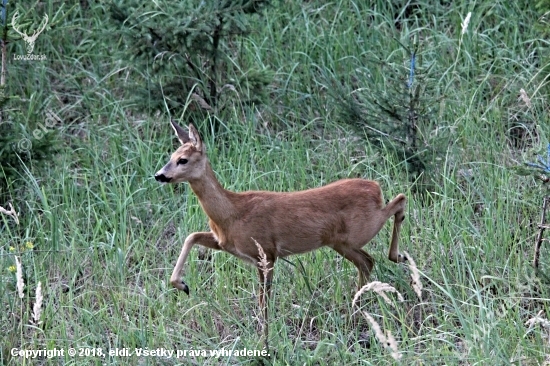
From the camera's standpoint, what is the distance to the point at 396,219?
6.97m

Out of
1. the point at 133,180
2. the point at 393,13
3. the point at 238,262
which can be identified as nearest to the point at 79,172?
the point at 133,180

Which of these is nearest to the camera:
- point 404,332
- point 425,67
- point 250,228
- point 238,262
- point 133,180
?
point 404,332

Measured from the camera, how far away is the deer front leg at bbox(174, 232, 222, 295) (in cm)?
627

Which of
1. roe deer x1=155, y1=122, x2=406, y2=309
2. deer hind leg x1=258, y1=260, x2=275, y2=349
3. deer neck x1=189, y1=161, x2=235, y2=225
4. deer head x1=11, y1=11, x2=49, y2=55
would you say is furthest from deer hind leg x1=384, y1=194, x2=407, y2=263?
deer head x1=11, y1=11, x2=49, y2=55

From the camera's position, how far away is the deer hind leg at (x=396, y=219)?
6.90 m

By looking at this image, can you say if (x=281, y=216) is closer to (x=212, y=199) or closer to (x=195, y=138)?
(x=212, y=199)

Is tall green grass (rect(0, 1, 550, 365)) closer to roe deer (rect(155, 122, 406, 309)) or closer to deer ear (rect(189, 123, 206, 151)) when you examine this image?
roe deer (rect(155, 122, 406, 309))

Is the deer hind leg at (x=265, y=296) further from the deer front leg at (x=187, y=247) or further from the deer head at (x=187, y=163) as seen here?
the deer head at (x=187, y=163)

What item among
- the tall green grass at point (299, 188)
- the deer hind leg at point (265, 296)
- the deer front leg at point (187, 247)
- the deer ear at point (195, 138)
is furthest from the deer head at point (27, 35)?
the deer hind leg at point (265, 296)

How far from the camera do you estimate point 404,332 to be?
5957mm

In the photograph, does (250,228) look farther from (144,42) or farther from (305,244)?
(144,42)

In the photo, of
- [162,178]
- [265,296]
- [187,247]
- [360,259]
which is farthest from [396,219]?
[162,178]

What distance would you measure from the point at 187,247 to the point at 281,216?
676 millimetres

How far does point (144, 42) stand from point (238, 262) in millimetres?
2635
